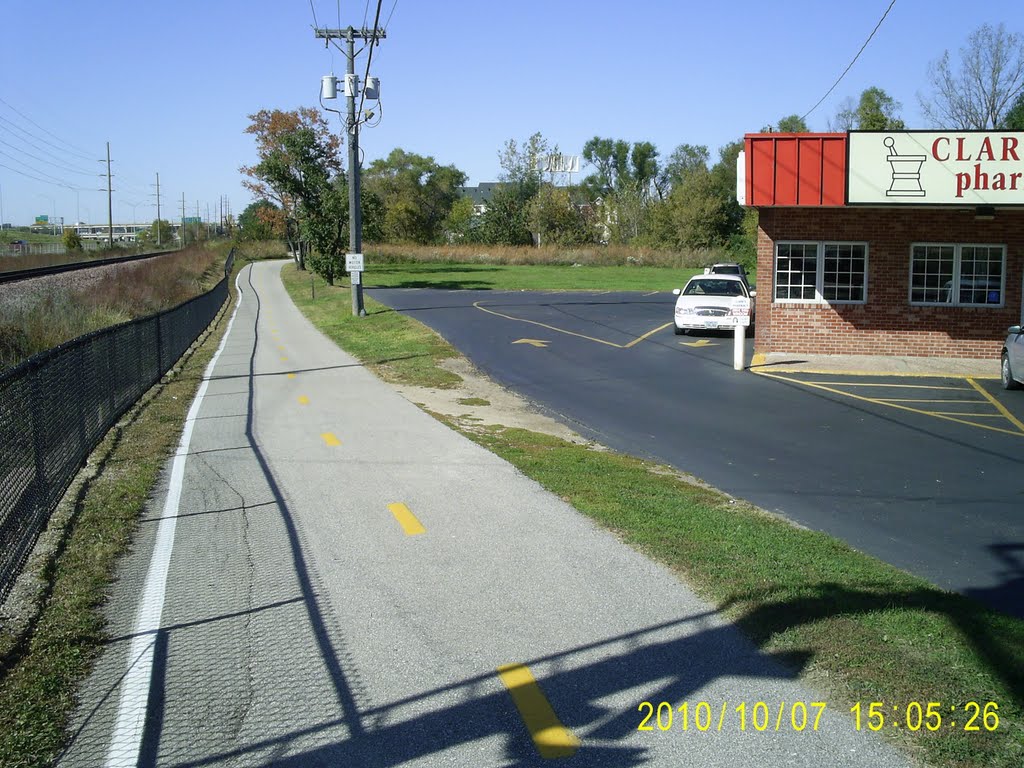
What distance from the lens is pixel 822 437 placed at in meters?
12.9

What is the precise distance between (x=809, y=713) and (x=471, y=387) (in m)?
13.8

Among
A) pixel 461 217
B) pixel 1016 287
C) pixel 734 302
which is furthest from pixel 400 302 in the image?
pixel 461 217

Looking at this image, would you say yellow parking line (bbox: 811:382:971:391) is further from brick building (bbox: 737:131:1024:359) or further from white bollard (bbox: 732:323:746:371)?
brick building (bbox: 737:131:1024:359)

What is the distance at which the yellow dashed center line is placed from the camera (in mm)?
7724

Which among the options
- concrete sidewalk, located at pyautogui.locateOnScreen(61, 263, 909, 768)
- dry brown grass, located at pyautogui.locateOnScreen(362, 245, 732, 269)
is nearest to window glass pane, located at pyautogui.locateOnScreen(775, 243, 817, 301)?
concrete sidewalk, located at pyautogui.locateOnScreen(61, 263, 909, 768)

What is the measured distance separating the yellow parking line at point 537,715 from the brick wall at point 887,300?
1783cm

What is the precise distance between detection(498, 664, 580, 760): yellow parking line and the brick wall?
17829mm

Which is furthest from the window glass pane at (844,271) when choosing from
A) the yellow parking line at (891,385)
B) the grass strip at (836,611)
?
the grass strip at (836,611)

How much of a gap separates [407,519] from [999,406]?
38.6 ft

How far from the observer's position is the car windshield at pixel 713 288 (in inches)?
1026

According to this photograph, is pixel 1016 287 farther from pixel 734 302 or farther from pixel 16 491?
pixel 16 491

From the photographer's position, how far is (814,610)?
5.78 meters

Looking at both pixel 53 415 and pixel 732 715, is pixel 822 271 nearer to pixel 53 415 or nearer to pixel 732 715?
pixel 53 415

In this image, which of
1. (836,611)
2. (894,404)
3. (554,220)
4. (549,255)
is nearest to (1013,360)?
(894,404)
